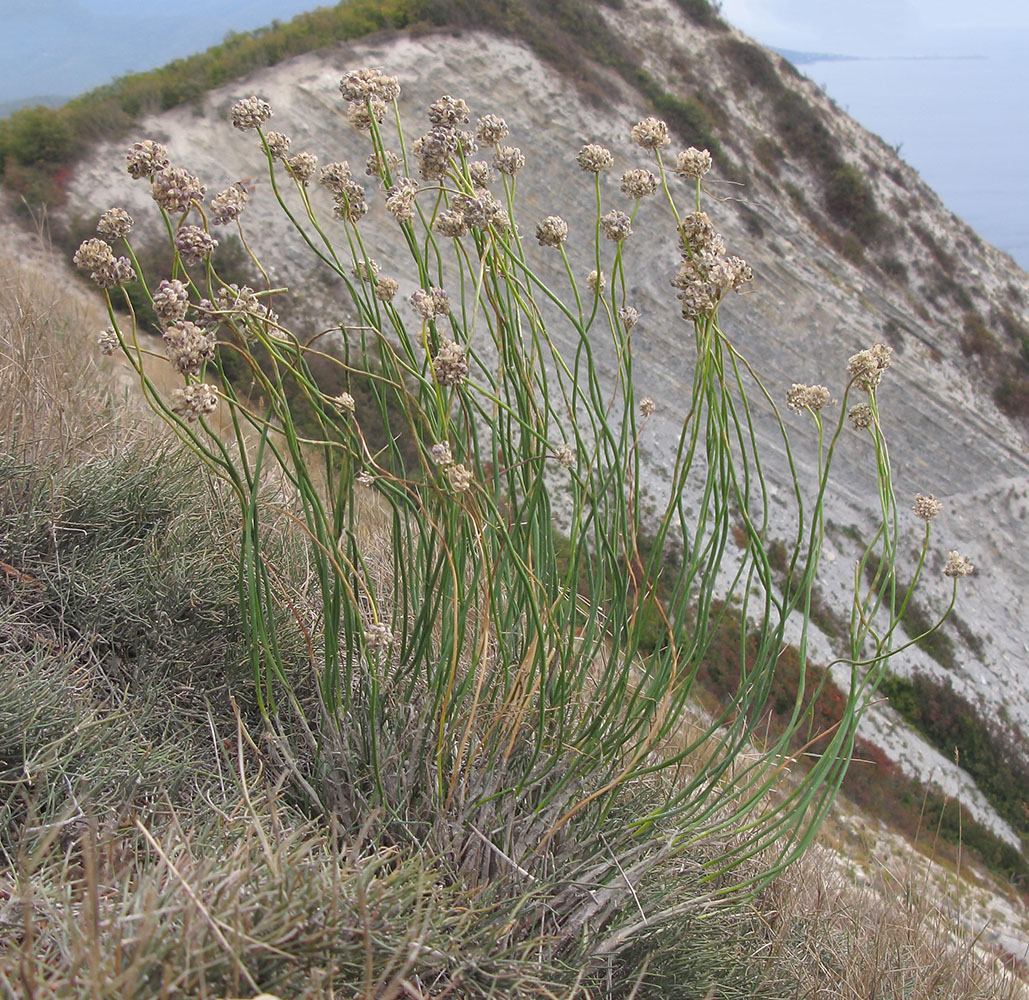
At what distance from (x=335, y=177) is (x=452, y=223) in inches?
11.2

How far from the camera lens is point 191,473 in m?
2.56

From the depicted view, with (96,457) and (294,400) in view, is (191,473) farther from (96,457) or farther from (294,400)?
(294,400)

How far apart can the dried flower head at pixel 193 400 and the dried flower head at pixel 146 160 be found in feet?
1.52

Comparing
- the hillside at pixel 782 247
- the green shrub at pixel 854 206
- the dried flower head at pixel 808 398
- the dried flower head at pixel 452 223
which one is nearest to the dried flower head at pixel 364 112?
the dried flower head at pixel 452 223

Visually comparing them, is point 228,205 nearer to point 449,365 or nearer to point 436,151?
point 436,151

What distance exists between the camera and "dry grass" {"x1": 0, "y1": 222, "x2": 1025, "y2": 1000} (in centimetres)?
108

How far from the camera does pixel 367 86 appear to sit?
1.53 metres

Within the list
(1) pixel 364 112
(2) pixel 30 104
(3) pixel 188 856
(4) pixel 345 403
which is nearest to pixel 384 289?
(4) pixel 345 403

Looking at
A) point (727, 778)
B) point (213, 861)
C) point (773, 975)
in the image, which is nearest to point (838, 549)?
point (727, 778)

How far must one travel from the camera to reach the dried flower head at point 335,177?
158 centimetres

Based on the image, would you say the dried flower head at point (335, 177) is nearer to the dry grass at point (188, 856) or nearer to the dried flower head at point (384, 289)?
the dried flower head at point (384, 289)

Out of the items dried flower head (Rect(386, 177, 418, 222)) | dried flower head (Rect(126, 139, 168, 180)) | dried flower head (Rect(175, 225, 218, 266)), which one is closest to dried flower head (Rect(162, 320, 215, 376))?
dried flower head (Rect(175, 225, 218, 266))

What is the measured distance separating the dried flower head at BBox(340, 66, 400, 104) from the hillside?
12.2m

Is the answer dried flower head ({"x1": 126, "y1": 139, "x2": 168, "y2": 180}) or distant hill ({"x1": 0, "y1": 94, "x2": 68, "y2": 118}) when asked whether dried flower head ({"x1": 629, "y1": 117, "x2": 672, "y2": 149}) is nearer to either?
dried flower head ({"x1": 126, "y1": 139, "x2": 168, "y2": 180})
